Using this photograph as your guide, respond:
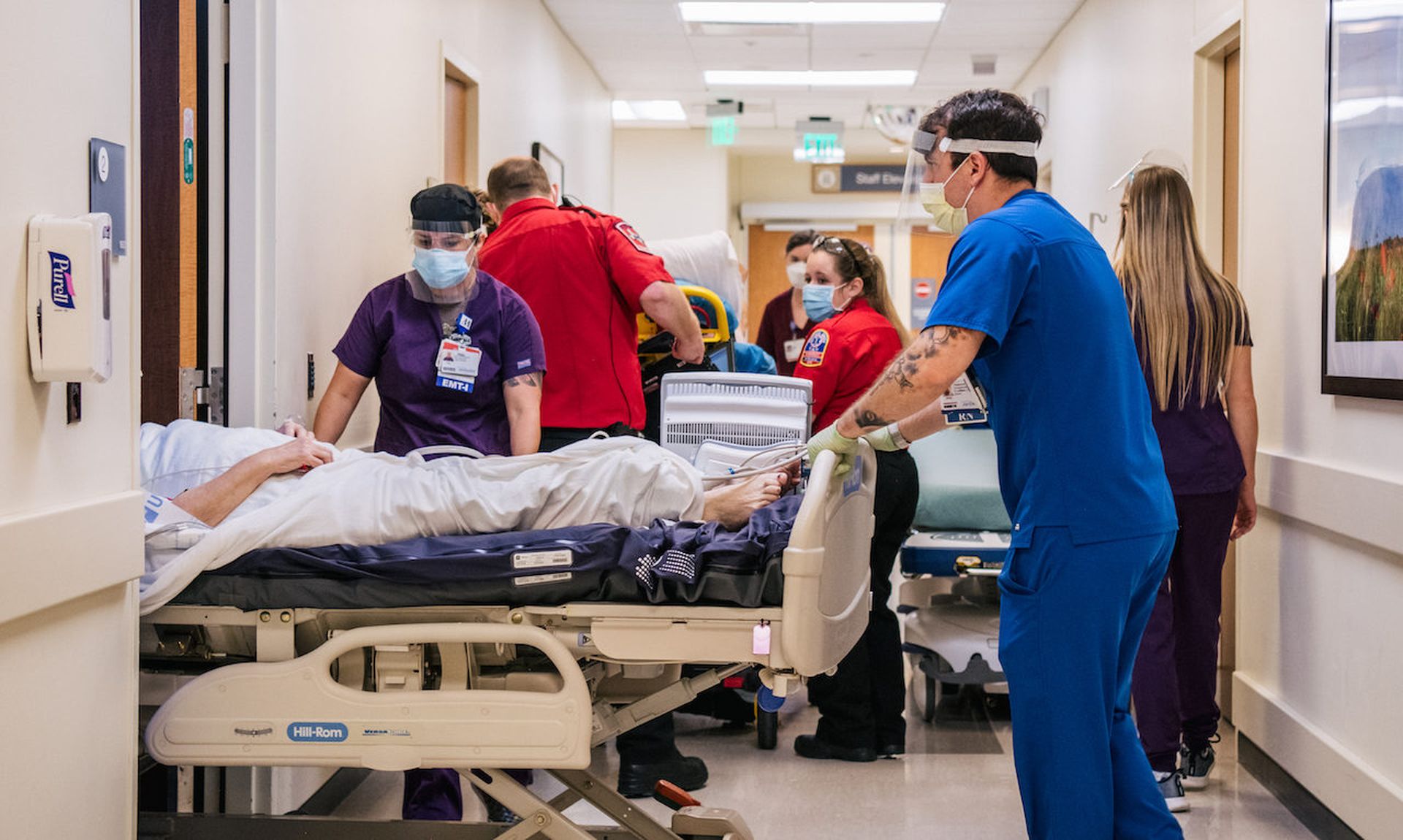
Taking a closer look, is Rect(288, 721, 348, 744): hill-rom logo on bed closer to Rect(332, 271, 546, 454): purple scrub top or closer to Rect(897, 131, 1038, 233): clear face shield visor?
Rect(332, 271, 546, 454): purple scrub top

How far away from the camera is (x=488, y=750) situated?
2.10 metres

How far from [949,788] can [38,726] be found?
2.45 meters

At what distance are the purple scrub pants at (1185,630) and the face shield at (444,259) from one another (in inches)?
72.4

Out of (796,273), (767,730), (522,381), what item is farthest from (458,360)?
(796,273)

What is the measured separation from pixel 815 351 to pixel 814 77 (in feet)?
19.1

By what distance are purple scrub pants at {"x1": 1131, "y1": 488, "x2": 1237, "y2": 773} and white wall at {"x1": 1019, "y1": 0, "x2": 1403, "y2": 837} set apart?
0.27 metres

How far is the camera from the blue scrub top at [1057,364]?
2.15 meters

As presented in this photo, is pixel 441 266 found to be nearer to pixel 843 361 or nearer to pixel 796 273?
pixel 843 361

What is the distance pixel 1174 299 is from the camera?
10.5 feet

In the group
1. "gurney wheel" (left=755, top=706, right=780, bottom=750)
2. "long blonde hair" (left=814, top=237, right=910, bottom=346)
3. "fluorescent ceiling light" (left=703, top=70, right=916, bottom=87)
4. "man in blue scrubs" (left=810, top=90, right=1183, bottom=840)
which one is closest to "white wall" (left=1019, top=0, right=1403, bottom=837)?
"man in blue scrubs" (left=810, top=90, right=1183, bottom=840)

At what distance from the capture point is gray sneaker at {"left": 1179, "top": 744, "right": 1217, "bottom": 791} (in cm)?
342

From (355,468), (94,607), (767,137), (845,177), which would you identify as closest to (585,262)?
(355,468)

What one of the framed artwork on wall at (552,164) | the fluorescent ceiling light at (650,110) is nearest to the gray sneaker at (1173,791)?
the framed artwork on wall at (552,164)

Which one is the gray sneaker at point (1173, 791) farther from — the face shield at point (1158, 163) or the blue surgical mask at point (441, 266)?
the blue surgical mask at point (441, 266)
